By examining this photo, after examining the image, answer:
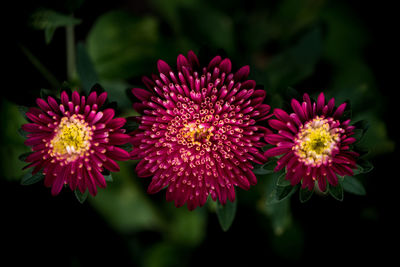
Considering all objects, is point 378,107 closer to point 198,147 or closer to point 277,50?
point 277,50

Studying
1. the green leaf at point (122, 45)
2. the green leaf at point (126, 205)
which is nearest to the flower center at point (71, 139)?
the green leaf at point (122, 45)

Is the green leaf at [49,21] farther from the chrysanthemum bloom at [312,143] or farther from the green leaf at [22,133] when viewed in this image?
the chrysanthemum bloom at [312,143]

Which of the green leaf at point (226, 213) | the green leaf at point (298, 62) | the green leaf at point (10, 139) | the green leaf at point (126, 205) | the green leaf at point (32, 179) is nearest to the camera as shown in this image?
the green leaf at point (32, 179)

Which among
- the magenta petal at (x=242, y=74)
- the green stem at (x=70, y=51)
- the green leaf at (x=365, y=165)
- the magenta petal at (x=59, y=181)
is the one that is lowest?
the green leaf at (x=365, y=165)

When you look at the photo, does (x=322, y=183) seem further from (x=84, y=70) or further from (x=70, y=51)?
(x=70, y=51)

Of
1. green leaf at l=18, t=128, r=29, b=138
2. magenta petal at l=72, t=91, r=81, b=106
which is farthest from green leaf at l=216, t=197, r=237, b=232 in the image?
green leaf at l=18, t=128, r=29, b=138

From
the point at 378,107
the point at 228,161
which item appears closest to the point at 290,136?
the point at 228,161
